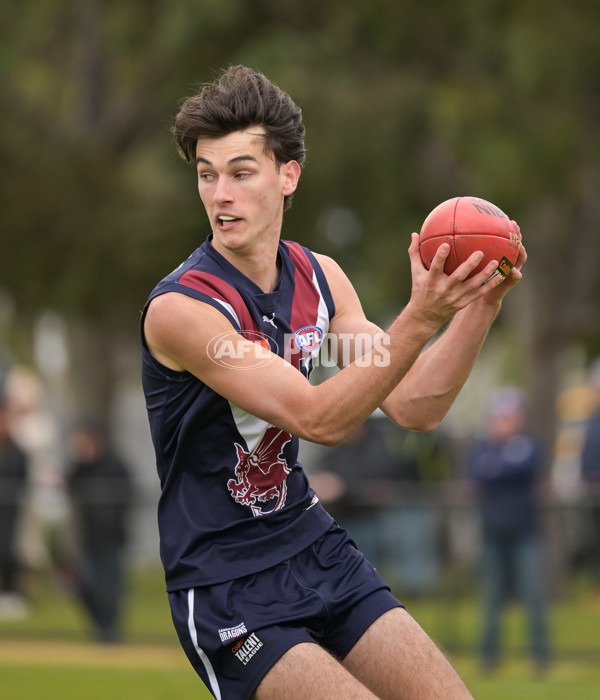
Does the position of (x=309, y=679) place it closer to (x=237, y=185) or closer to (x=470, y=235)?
(x=470, y=235)

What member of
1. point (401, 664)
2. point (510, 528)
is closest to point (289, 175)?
point (401, 664)

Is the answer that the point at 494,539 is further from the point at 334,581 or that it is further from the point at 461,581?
the point at 334,581

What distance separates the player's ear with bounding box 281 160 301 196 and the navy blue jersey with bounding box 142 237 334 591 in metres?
0.38

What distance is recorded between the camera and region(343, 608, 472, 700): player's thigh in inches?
158

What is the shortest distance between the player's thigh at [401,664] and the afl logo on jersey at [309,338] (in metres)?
0.95

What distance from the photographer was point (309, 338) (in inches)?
173

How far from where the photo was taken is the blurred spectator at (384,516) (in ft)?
37.0

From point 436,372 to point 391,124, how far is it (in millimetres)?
10705

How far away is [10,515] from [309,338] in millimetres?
8891

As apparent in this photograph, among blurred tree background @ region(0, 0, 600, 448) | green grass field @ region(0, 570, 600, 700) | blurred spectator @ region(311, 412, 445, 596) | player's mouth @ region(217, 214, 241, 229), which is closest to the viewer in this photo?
player's mouth @ region(217, 214, 241, 229)

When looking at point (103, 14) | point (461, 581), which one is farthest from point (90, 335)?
point (461, 581)

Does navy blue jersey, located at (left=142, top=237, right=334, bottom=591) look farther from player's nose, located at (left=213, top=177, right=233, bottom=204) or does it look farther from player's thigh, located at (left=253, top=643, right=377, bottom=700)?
player's thigh, located at (left=253, top=643, right=377, bottom=700)

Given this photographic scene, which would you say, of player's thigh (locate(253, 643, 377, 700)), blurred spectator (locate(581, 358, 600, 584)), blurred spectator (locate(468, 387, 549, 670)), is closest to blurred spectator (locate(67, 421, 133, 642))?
blurred spectator (locate(468, 387, 549, 670))

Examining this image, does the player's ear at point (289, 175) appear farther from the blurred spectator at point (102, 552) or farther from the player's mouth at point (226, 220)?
the blurred spectator at point (102, 552)
